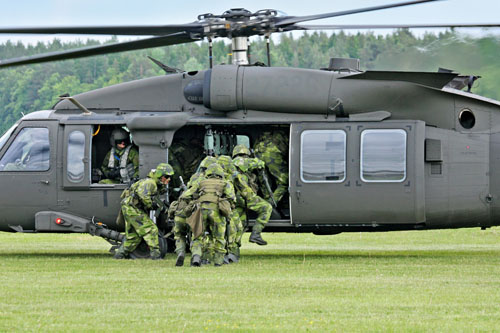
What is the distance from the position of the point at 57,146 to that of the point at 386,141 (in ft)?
17.9

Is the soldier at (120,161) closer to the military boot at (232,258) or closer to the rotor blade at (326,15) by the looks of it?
the military boot at (232,258)

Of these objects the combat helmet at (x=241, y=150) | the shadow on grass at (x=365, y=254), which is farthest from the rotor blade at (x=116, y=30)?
the shadow on grass at (x=365, y=254)

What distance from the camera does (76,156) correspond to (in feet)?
53.3

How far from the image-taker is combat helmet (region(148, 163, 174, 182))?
1538 centimetres

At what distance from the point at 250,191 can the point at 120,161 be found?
97.6 inches

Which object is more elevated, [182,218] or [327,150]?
[327,150]

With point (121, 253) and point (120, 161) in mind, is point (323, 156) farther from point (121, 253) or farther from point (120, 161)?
point (121, 253)

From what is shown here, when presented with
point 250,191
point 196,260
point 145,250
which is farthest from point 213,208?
point 145,250

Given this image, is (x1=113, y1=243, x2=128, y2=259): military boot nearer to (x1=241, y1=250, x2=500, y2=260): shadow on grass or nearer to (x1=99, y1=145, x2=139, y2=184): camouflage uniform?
(x1=99, y1=145, x2=139, y2=184): camouflage uniform

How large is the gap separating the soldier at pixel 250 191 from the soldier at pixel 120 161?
6.21 feet

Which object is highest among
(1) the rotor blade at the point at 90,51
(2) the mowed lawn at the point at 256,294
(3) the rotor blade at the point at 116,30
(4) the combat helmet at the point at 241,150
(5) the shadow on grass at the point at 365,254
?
(3) the rotor blade at the point at 116,30

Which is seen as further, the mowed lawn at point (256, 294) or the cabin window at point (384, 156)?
the cabin window at point (384, 156)

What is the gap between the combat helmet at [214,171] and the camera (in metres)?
14.6

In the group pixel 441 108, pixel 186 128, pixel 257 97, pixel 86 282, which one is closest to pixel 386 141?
pixel 441 108
